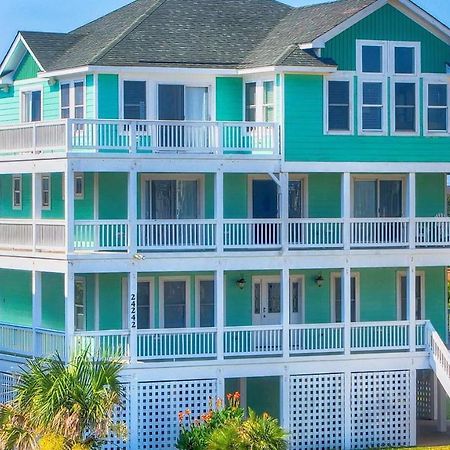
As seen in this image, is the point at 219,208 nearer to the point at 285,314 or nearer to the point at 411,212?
the point at 285,314

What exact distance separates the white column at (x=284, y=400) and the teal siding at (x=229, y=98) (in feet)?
22.9

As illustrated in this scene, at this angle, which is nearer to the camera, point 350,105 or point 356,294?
point 350,105

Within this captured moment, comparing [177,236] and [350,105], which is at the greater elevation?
[350,105]

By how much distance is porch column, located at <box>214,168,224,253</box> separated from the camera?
4344cm

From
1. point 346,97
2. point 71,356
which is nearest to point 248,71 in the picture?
point 346,97

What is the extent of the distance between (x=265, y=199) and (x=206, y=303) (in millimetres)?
3098

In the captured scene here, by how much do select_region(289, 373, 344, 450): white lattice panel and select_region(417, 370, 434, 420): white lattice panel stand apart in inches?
218

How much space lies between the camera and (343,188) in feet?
148

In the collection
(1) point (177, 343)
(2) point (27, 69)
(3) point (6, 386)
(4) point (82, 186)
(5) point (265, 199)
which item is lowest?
(3) point (6, 386)

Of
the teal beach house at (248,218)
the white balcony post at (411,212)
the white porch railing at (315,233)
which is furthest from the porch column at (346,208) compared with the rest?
the white balcony post at (411,212)

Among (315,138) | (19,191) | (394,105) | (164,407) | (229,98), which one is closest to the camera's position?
(164,407)

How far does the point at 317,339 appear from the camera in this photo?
4522 cm

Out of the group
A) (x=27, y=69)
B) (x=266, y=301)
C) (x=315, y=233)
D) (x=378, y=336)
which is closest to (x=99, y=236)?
(x=315, y=233)

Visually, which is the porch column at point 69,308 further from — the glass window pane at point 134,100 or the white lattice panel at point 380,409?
the white lattice panel at point 380,409
